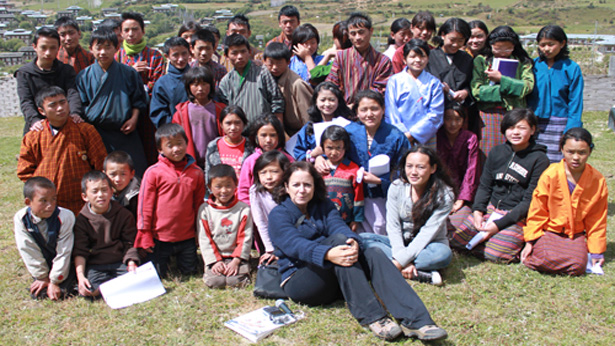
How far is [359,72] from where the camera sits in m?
5.15

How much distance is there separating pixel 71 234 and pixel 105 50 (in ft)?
6.30

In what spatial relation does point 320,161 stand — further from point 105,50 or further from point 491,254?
point 105,50

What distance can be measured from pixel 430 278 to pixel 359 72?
2266 mm

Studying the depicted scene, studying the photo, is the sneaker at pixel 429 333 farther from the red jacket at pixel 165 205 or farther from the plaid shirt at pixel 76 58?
the plaid shirt at pixel 76 58

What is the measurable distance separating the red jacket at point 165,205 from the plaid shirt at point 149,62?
5.87ft

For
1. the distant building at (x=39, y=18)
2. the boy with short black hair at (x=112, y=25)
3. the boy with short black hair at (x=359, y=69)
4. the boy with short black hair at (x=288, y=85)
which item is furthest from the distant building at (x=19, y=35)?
the boy with short black hair at (x=359, y=69)

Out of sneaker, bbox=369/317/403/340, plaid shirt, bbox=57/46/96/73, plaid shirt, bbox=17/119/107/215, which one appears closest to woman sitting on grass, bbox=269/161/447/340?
sneaker, bbox=369/317/403/340

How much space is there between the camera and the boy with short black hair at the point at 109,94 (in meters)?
4.79

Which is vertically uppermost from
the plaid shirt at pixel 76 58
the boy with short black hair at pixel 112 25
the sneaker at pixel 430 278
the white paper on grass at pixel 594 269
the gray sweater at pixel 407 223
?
the boy with short black hair at pixel 112 25

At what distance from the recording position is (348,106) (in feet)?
16.6

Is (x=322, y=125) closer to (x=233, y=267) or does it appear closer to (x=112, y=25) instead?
(x=233, y=267)

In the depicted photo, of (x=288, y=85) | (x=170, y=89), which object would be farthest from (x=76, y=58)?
(x=288, y=85)

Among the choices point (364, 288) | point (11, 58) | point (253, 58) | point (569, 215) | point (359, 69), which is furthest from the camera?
point (11, 58)

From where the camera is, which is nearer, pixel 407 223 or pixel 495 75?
pixel 407 223
